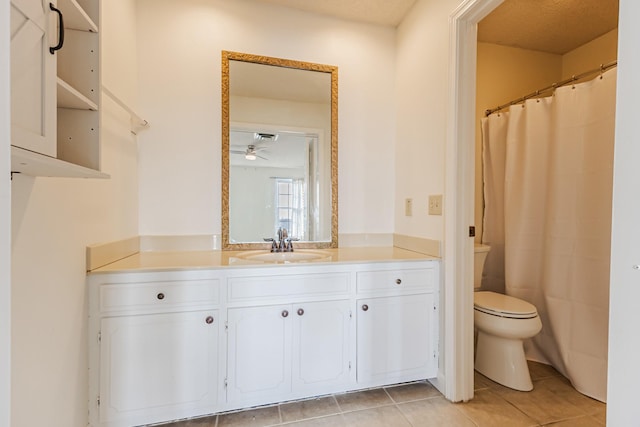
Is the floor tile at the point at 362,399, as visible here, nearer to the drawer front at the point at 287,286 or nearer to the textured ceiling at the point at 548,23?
the drawer front at the point at 287,286

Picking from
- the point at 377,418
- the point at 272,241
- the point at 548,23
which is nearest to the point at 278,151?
the point at 272,241

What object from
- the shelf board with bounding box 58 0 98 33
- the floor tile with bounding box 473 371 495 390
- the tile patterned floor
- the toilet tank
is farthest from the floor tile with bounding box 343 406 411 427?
the shelf board with bounding box 58 0 98 33

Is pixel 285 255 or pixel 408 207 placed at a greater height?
pixel 408 207

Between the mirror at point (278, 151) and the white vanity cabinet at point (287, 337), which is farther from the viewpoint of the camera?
the mirror at point (278, 151)

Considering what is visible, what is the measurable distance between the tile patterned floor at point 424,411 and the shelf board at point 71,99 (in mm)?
1488

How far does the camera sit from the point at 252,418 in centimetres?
150

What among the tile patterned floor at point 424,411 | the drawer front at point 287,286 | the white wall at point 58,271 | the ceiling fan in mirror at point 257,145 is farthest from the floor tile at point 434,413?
the ceiling fan in mirror at point 257,145

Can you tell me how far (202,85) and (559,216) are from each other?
8.23 feet

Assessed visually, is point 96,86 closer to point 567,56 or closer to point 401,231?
point 401,231

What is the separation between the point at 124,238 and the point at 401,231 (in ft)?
5.74

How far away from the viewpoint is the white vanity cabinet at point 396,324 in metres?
1.63

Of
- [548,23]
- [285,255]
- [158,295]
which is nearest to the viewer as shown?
[158,295]

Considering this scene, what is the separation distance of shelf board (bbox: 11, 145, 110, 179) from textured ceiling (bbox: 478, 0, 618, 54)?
2.54 metres

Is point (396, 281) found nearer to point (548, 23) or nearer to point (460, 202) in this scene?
point (460, 202)
